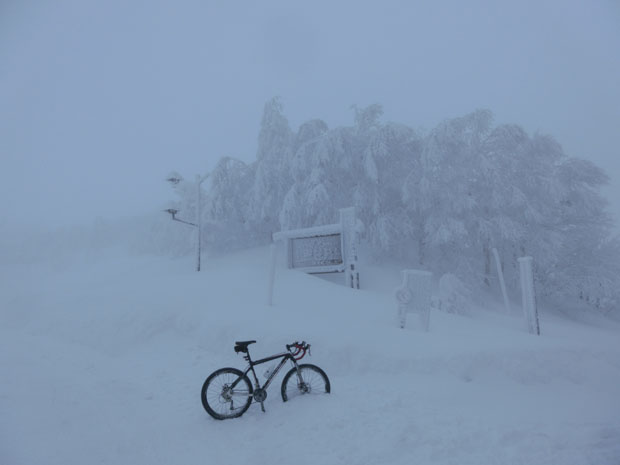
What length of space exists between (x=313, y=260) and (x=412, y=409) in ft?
29.8

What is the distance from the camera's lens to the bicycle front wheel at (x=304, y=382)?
529 cm

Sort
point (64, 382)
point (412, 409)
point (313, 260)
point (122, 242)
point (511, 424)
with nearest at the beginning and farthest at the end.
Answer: point (511, 424), point (412, 409), point (64, 382), point (313, 260), point (122, 242)

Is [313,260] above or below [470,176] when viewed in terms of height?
below

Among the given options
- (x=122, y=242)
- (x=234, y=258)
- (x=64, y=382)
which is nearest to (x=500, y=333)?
(x=64, y=382)

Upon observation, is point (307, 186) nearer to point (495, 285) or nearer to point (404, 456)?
point (495, 285)

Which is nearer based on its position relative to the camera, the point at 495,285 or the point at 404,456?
the point at 404,456

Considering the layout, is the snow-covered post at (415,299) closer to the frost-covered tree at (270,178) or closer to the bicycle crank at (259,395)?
the bicycle crank at (259,395)

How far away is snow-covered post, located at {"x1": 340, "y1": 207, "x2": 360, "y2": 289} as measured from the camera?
12930 mm

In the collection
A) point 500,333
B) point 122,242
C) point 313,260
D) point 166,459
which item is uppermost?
point 122,242

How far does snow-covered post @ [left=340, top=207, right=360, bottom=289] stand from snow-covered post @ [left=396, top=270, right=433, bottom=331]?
487cm

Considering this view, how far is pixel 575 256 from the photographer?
17188 mm

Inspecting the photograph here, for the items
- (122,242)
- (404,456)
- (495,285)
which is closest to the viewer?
(404,456)

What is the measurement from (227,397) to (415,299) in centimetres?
485

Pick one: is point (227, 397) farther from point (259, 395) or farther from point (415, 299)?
point (415, 299)
